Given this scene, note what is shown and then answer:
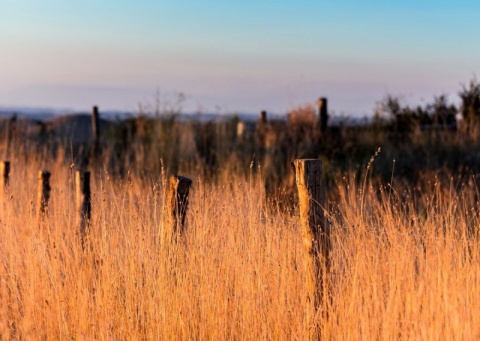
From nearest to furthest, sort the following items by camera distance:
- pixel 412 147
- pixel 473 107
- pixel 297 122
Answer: pixel 412 147
pixel 297 122
pixel 473 107

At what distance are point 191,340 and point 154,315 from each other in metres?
0.29

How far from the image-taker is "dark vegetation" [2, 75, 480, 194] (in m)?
13.1

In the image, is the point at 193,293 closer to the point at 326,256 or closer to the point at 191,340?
the point at 191,340

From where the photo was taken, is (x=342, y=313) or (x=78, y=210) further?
(x=78, y=210)

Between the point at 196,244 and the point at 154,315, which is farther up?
the point at 196,244

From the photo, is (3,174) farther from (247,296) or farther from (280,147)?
Answer: (280,147)

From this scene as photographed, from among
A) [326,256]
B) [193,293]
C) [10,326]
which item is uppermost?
[326,256]

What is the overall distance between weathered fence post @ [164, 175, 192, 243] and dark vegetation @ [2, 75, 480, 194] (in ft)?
19.6

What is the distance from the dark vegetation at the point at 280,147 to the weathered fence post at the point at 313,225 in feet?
22.8

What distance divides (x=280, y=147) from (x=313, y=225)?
10.2 m

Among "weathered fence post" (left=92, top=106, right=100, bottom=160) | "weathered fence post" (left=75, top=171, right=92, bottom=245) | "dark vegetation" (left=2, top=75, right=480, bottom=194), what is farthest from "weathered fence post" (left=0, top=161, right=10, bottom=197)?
"weathered fence post" (left=92, top=106, right=100, bottom=160)

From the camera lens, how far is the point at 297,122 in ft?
56.1

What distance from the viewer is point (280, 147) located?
1469cm

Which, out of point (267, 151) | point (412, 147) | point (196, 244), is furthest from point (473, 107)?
point (196, 244)
